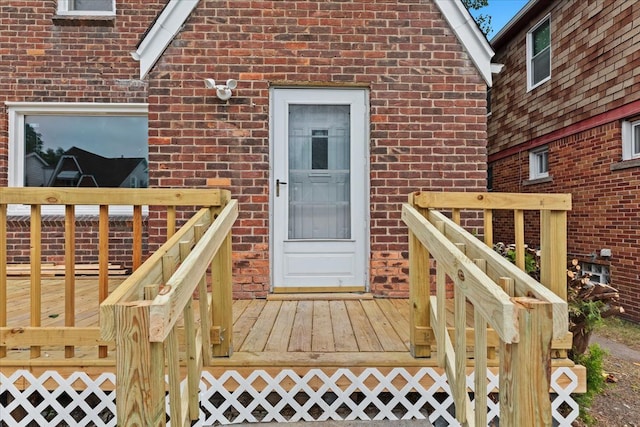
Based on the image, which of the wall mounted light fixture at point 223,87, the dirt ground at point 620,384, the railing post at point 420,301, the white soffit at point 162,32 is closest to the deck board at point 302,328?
the railing post at point 420,301

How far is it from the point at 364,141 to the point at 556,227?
2.04 m

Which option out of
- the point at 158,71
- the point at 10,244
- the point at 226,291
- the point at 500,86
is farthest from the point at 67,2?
the point at 500,86

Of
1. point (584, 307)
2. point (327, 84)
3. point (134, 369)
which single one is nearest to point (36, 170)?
point (327, 84)

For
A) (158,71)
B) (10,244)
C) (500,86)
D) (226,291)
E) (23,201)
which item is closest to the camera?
(23,201)

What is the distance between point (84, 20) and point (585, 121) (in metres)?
7.55

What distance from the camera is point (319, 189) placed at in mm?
3750

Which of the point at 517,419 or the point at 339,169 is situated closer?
the point at 517,419

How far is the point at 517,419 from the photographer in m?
1.14

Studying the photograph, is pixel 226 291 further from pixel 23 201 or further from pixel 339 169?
pixel 339 169

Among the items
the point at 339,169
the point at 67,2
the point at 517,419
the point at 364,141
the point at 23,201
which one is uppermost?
the point at 67,2

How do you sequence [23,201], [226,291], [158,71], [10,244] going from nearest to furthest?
[23,201], [226,291], [158,71], [10,244]

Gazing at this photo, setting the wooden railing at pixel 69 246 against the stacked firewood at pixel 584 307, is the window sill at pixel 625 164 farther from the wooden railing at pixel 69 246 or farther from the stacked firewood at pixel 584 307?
the wooden railing at pixel 69 246

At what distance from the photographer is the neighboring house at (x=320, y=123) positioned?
363 cm

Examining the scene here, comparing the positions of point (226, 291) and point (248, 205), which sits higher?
point (248, 205)
